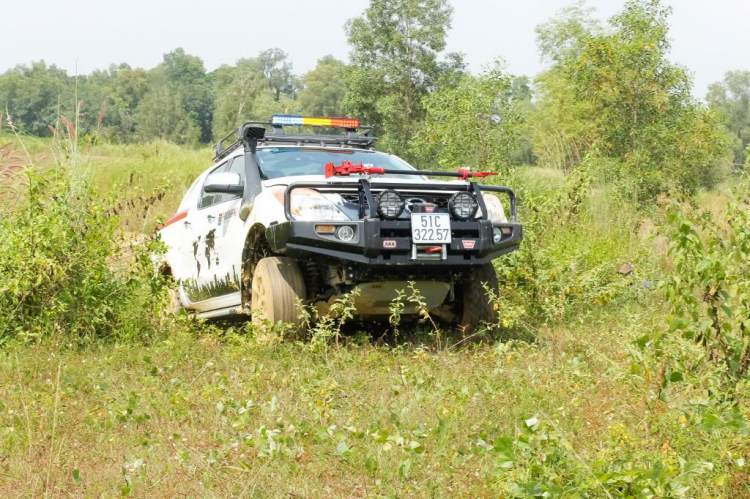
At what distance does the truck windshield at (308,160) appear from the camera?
7059 millimetres

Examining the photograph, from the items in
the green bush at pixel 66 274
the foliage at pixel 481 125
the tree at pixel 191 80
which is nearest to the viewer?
the green bush at pixel 66 274

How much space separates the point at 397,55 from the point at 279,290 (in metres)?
29.2

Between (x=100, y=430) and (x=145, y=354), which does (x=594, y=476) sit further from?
(x=145, y=354)

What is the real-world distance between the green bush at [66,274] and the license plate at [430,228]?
230 centimetres

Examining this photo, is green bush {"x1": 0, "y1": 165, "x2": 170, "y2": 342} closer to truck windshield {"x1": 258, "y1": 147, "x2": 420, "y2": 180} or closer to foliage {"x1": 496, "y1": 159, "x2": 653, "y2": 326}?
truck windshield {"x1": 258, "y1": 147, "x2": 420, "y2": 180}

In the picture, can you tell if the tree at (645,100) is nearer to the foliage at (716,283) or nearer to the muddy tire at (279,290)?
the muddy tire at (279,290)

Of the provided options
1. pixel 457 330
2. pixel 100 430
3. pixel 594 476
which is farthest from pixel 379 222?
pixel 594 476

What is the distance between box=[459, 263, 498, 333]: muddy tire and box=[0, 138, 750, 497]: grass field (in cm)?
20

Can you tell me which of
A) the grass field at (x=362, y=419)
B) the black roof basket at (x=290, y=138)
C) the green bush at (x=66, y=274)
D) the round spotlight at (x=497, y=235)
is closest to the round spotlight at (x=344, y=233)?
the grass field at (x=362, y=419)

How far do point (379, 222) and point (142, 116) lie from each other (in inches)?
2611

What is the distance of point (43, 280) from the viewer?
6.69 meters

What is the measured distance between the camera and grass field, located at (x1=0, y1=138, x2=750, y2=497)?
3.13 m

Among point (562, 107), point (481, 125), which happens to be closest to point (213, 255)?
point (481, 125)

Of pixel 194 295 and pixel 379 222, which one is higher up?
pixel 379 222
